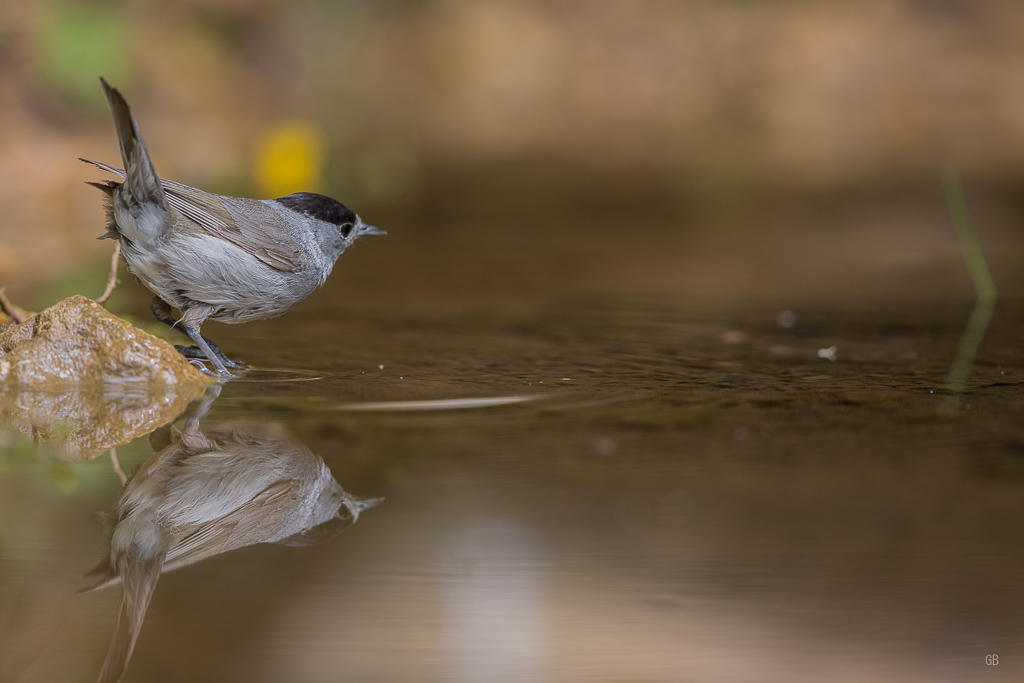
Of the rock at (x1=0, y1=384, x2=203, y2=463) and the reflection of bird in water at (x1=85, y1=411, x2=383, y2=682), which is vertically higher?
the rock at (x1=0, y1=384, x2=203, y2=463)

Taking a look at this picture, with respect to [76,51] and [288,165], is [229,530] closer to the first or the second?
[288,165]

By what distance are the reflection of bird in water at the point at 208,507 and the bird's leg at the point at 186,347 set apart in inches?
37.6

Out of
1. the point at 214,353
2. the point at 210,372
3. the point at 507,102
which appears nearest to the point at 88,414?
the point at 210,372

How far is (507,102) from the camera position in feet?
45.1

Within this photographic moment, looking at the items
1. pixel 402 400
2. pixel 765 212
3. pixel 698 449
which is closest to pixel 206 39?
pixel 765 212

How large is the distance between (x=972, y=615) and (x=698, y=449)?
1035 millimetres

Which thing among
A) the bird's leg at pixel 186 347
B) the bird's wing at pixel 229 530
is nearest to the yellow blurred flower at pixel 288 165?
the bird's leg at pixel 186 347

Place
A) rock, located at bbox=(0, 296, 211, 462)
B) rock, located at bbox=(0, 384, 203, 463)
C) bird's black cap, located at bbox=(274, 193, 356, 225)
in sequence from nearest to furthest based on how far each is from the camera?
1. rock, located at bbox=(0, 384, 203, 463)
2. rock, located at bbox=(0, 296, 211, 462)
3. bird's black cap, located at bbox=(274, 193, 356, 225)

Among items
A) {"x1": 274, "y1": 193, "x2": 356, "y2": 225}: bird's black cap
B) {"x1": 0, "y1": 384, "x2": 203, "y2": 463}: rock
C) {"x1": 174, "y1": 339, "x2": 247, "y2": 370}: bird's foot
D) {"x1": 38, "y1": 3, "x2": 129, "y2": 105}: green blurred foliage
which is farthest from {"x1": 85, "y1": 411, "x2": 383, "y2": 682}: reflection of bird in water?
{"x1": 38, "y1": 3, "x2": 129, "y2": 105}: green blurred foliage

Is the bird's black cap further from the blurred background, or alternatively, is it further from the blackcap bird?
the blurred background

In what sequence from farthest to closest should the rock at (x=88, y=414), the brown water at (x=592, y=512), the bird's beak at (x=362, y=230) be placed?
the bird's beak at (x=362, y=230) < the rock at (x=88, y=414) < the brown water at (x=592, y=512)

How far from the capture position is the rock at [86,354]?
363 cm

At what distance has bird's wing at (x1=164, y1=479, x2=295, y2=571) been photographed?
224cm

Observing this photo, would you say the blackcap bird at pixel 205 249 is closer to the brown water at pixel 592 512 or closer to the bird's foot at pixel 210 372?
the bird's foot at pixel 210 372
